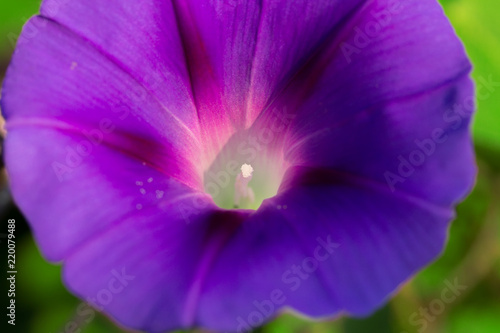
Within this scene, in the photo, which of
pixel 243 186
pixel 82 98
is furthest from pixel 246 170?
pixel 82 98

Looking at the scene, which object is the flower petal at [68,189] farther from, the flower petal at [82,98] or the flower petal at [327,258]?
the flower petal at [327,258]

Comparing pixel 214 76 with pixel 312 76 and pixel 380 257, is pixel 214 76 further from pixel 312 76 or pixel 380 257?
pixel 380 257

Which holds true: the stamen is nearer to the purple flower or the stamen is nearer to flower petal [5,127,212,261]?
the purple flower

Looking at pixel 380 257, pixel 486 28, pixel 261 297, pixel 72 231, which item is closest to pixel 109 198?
pixel 72 231

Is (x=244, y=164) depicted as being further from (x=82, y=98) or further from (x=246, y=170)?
(x=82, y=98)

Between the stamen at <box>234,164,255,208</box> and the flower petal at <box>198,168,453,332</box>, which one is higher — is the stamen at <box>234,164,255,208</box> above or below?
below

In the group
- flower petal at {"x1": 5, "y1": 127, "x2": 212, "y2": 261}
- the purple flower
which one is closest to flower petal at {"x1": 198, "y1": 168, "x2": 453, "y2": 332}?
the purple flower

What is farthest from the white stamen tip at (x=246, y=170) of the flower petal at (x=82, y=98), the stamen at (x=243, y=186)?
the flower petal at (x=82, y=98)

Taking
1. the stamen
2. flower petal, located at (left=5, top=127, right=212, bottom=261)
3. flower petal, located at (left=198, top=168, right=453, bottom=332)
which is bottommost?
the stamen
